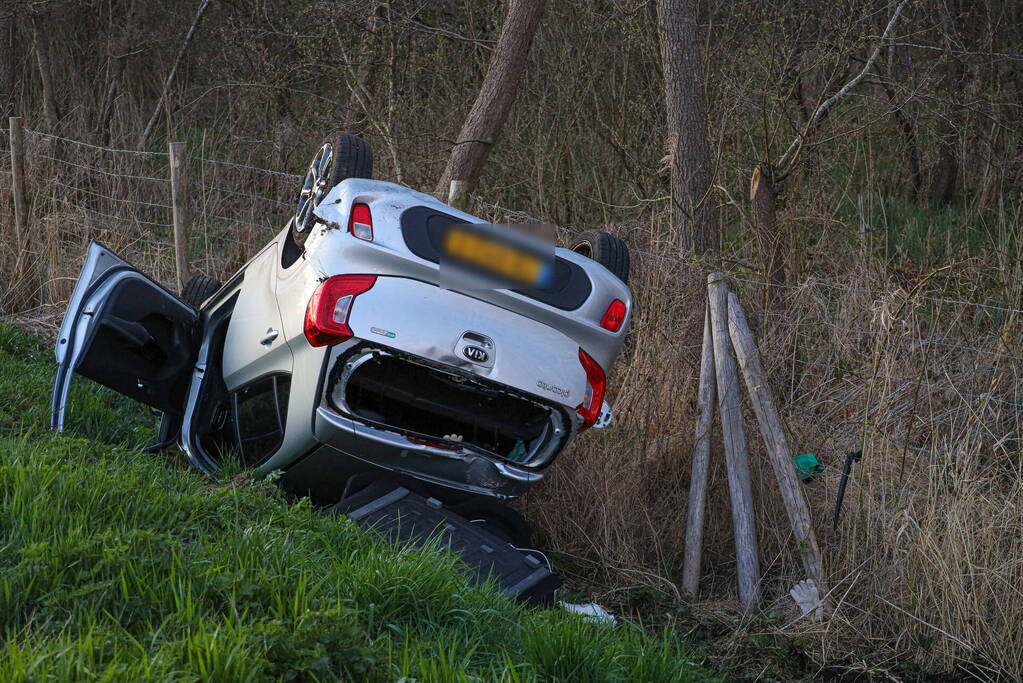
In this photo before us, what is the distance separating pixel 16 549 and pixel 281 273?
88.0 inches

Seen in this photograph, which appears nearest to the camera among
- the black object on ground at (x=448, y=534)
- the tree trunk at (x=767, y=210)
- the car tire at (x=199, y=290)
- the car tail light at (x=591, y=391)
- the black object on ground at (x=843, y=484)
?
the black object on ground at (x=448, y=534)

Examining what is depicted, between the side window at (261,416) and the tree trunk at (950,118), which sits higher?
the tree trunk at (950,118)

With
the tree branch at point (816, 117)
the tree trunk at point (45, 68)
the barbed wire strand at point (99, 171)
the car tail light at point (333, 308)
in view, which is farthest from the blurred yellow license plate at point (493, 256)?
the tree trunk at point (45, 68)

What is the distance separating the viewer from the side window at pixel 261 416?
513 centimetres

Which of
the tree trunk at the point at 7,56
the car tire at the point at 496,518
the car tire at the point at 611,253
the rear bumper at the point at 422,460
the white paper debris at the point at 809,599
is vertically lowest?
the white paper debris at the point at 809,599

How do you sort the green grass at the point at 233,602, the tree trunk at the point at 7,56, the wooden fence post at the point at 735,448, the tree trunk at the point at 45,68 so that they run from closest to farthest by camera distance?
the green grass at the point at 233,602, the wooden fence post at the point at 735,448, the tree trunk at the point at 45,68, the tree trunk at the point at 7,56

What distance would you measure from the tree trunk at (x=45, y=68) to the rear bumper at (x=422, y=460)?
36.8 feet

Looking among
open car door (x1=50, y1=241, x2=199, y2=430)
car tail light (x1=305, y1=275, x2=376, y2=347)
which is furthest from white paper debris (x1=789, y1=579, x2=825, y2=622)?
open car door (x1=50, y1=241, x2=199, y2=430)

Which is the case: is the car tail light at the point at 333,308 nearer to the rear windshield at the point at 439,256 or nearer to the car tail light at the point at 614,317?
the rear windshield at the point at 439,256

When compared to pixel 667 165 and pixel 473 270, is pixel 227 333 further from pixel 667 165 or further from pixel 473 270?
pixel 667 165

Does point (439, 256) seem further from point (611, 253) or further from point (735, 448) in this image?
point (735, 448)

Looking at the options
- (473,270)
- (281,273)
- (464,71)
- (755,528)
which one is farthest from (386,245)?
(464,71)

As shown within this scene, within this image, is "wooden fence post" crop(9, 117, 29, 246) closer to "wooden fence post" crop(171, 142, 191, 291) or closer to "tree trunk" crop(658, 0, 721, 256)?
"wooden fence post" crop(171, 142, 191, 291)

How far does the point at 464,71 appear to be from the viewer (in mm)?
12805
